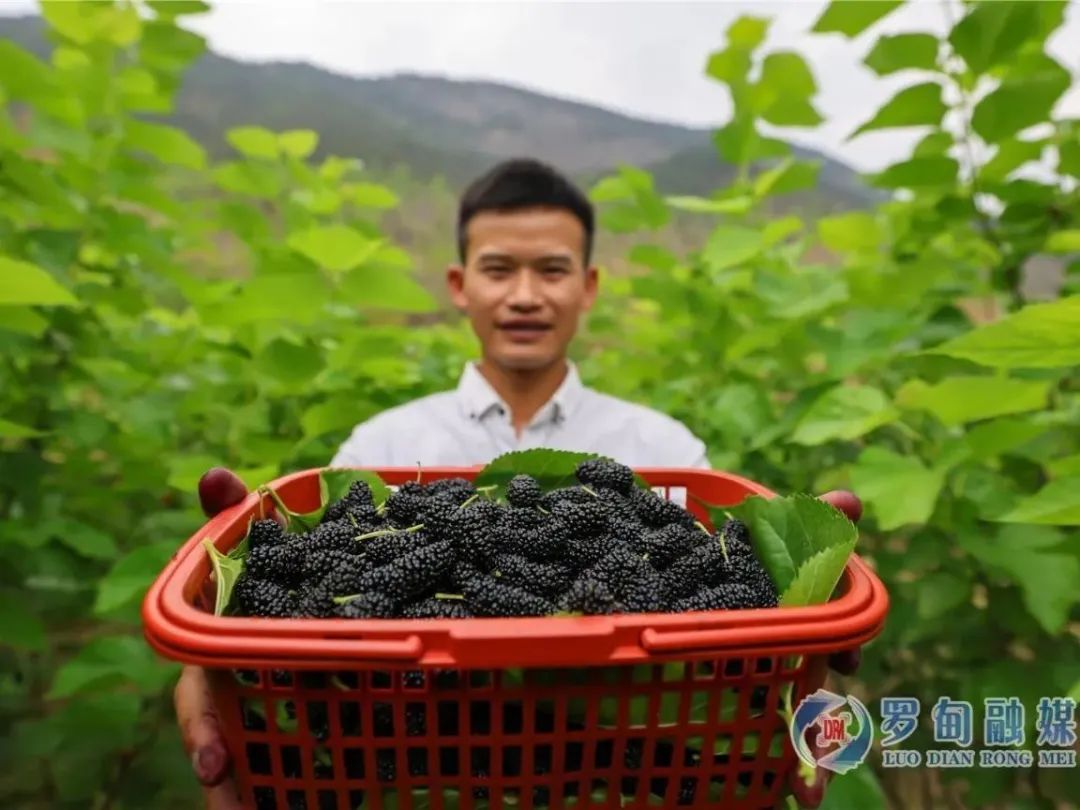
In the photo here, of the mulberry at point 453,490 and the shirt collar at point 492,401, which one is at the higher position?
the mulberry at point 453,490

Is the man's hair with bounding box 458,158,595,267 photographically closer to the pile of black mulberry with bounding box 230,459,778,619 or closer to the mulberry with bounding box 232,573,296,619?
the pile of black mulberry with bounding box 230,459,778,619

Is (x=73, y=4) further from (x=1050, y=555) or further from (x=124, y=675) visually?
(x=1050, y=555)

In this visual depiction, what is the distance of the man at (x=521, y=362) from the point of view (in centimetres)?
129

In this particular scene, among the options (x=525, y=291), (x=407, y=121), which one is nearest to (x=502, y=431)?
(x=525, y=291)

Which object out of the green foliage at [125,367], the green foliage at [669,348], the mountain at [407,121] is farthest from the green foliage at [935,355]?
the mountain at [407,121]

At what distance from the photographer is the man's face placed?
4.20 feet

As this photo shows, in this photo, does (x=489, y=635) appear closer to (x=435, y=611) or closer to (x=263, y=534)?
(x=435, y=611)

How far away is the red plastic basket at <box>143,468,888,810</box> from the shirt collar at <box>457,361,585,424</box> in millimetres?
845

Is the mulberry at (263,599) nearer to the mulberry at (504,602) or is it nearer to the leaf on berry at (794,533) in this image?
the mulberry at (504,602)

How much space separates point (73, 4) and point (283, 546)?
1.12 m

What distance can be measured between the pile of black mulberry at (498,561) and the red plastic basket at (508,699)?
5 cm

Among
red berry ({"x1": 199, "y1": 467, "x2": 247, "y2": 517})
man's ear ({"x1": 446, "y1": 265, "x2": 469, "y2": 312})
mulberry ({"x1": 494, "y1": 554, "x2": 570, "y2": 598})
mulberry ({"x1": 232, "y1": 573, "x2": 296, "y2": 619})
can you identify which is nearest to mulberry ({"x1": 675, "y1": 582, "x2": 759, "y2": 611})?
mulberry ({"x1": 494, "y1": 554, "x2": 570, "y2": 598})

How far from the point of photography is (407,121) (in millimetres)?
3879

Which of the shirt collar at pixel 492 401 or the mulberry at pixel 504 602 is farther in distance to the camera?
the shirt collar at pixel 492 401
